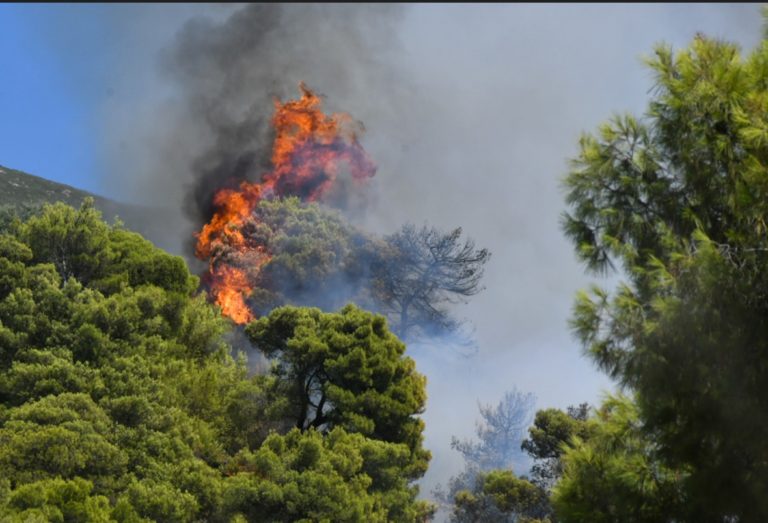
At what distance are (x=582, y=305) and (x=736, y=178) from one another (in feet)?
9.72

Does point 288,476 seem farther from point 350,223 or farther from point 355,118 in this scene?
point 355,118

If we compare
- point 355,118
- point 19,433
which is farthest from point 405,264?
point 19,433

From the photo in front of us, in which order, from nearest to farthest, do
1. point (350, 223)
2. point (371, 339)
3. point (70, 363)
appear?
1. point (70, 363)
2. point (371, 339)
3. point (350, 223)

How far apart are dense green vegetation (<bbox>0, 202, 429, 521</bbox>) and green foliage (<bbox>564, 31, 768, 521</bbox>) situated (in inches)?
620

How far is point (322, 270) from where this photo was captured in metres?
58.6

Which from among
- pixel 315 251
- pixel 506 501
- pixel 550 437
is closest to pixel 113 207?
pixel 315 251

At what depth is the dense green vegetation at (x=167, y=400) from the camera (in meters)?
28.2

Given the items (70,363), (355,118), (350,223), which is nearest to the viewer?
(70,363)

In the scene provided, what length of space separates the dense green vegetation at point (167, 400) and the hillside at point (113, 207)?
36.7 m

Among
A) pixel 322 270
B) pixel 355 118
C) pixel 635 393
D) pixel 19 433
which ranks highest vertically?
pixel 355 118

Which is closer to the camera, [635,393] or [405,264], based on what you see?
[635,393]

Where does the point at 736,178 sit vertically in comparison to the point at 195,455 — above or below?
below

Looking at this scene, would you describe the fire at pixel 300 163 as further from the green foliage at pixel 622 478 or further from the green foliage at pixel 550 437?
the green foliage at pixel 622 478

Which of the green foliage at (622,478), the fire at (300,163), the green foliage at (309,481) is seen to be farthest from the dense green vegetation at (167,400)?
the fire at (300,163)
